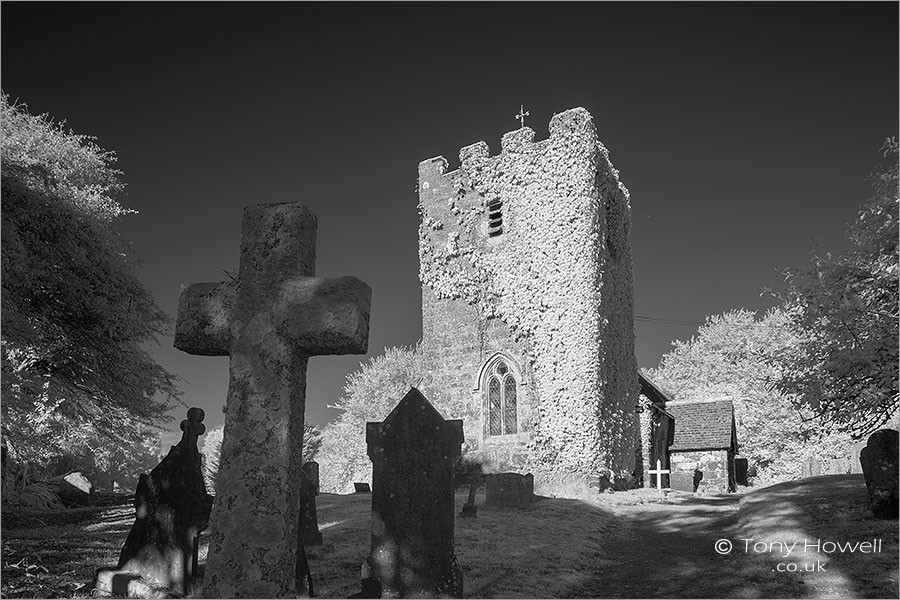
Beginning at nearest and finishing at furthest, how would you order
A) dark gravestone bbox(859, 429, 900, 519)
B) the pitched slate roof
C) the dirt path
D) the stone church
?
the dirt path
dark gravestone bbox(859, 429, 900, 519)
the stone church
the pitched slate roof

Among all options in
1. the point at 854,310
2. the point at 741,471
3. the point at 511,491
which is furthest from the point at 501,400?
the point at 741,471

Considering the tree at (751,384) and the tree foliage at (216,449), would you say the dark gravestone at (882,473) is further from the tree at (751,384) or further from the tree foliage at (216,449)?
the tree at (751,384)

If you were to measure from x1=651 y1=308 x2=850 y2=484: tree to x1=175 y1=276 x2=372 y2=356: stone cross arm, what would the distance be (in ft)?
92.1

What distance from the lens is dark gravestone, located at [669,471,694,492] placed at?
26.6 m

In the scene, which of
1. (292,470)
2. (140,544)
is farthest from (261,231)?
(140,544)

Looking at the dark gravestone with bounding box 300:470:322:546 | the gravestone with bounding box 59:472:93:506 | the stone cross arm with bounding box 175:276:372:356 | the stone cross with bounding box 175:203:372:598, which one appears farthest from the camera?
the gravestone with bounding box 59:472:93:506

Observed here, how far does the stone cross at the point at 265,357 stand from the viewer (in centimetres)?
468

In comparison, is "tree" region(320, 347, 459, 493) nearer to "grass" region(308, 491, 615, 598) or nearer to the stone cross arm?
"grass" region(308, 491, 615, 598)

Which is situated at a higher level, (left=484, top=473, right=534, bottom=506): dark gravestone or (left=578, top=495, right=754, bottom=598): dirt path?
(left=484, top=473, right=534, bottom=506): dark gravestone

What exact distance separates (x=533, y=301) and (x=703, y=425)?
11.9 meters

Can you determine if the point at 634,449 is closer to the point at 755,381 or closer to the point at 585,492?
the point at 585,492

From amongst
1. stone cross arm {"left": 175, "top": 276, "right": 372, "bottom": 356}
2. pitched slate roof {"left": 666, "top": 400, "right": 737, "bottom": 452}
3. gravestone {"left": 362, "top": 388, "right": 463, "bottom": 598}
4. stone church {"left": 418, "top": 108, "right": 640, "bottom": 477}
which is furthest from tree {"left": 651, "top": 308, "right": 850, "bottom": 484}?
stone cross arm {"left": 175, "top": 276, "right": 372, "bottom": 356}

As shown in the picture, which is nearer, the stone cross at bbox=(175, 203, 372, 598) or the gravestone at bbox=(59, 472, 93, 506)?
the stone cross at bbox=(175, 203, 372, 598)

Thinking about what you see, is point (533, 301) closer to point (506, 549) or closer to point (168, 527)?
point (506, 549)
